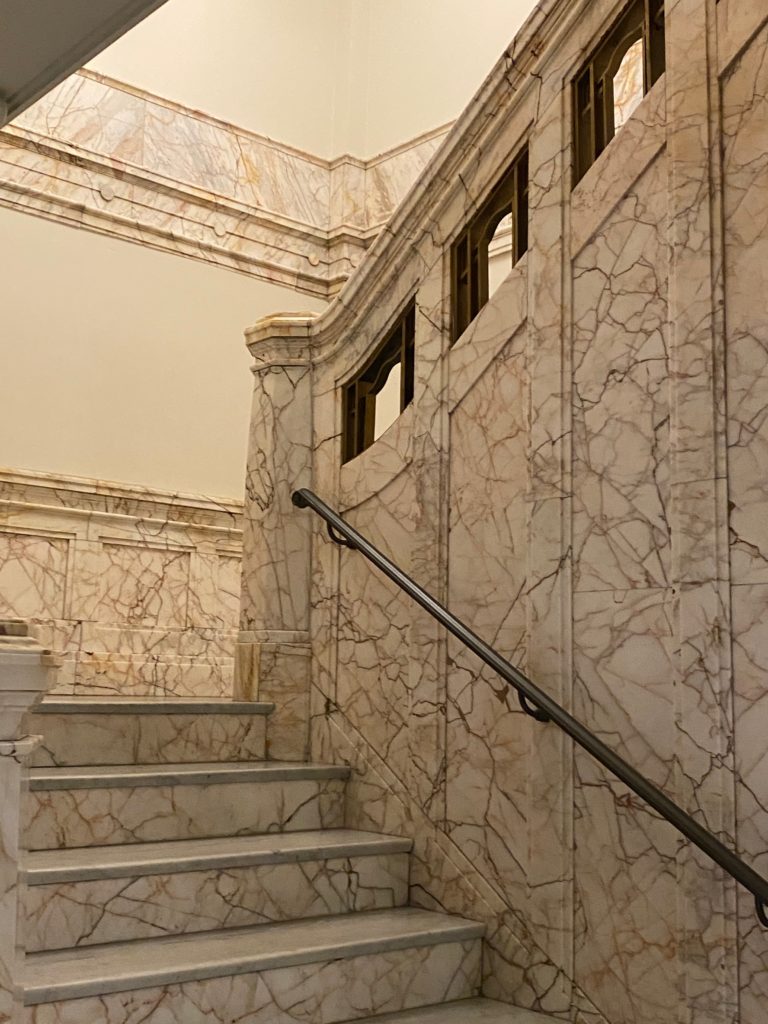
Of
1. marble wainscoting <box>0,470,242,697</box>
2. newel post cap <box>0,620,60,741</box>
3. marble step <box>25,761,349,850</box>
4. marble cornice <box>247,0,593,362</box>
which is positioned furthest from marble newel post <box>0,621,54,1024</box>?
marble wainscoting <box>0,470,242,697</box>

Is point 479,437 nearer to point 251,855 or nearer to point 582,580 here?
point 582,580

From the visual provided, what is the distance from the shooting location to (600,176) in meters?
3.71

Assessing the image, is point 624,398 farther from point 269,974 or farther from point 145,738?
point 145,738

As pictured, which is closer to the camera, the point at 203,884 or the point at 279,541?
the point at 203,884

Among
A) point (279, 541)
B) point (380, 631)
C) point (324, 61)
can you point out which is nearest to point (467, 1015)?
point (380, 631)

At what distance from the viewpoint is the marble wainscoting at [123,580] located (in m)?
6.30

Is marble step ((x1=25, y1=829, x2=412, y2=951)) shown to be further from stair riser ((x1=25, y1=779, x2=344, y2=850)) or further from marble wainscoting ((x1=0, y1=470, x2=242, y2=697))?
marble wainscoting ((x1=0, y1=470, x2=242, y2=697))

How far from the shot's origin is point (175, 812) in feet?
12.8

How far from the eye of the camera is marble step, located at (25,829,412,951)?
3.29 m

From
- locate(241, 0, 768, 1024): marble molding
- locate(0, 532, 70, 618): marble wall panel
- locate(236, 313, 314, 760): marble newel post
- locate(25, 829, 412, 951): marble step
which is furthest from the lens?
locate(0, 532, 70, 618): marble wall panel

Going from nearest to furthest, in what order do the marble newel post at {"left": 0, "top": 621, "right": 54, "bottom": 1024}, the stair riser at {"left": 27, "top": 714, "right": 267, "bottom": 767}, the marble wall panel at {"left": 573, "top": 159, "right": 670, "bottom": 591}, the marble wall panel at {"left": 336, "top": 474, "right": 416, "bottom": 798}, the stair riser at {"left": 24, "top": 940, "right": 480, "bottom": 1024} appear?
the marble newel post at {"left": 0, "top": 621, "right": 54, "bottom": 1024} < the stair riser at {"left": 24, "top": 940, "right": 480, "bottom": 1024} < the marble wall panel at {"left": 573, "top": 159, "right": 670, "bottom": 591} < the stair riser at {"left": 27, "top": 714, "right": 267, "bottom": 767} < the marble wall panel at {"left": 336, "top": 474, "right": 416, "bottom": 798}

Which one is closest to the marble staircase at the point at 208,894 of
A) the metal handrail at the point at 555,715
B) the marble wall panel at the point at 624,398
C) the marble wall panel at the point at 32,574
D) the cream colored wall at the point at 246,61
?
the metal handrail at the point at 555,715

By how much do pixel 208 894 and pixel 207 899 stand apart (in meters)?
0.01

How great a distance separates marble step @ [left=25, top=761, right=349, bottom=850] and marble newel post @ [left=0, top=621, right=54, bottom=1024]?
118 cm
